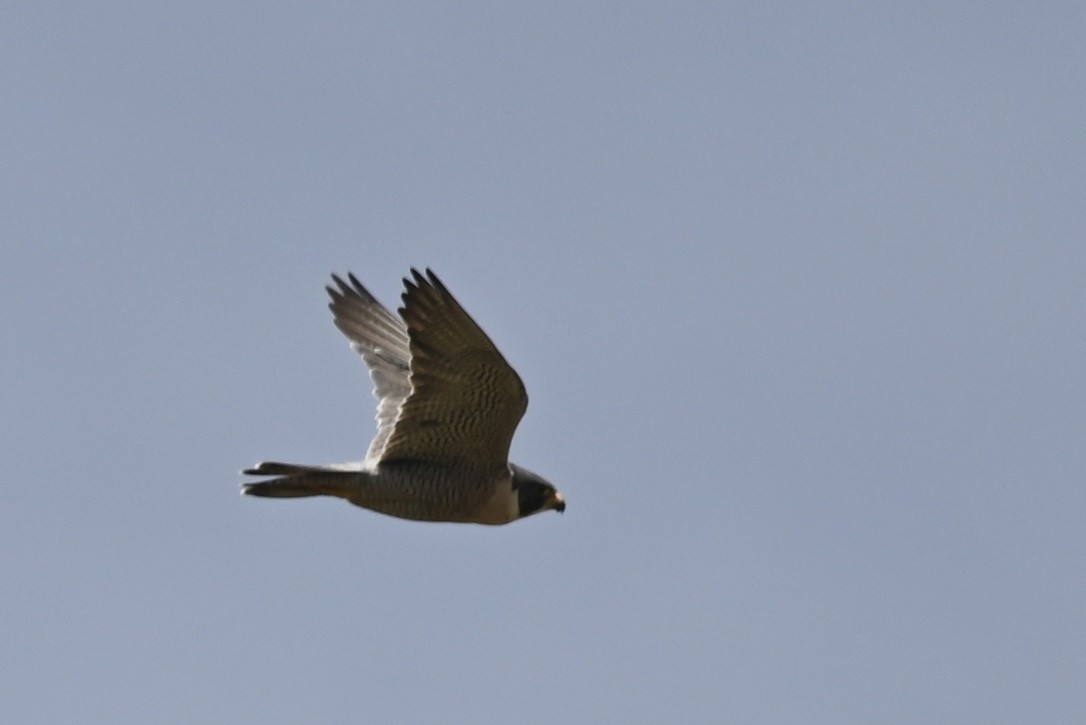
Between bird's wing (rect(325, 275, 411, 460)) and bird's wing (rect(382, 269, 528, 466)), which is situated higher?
bird's wing (rect(325, 275, 411, 460))

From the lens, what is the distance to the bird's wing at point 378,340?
16.5m

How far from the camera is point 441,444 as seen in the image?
48.4 ft

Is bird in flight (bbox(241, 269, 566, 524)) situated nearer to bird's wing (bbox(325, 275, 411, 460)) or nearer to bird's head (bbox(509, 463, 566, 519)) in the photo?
bird's head (bbox(509, 463, 566, 519))

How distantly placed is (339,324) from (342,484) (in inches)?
129

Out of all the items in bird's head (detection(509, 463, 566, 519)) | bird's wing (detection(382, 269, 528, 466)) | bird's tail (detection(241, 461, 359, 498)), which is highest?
bird's wing (detection(382, 269, 528, 466))

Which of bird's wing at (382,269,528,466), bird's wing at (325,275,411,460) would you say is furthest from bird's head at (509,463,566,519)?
bird's wing at (325,275,411,460)

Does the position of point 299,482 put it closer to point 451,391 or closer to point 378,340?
point 451,391

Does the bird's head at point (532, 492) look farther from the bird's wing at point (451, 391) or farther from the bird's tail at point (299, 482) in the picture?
the bird's tail at point (299, 482)

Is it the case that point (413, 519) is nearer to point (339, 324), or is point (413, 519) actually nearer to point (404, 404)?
point (404, 404)

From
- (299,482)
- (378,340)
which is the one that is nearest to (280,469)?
(299,482)

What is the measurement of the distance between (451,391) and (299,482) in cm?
143

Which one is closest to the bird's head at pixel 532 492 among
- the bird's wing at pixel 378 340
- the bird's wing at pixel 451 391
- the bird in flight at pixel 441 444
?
the bird in flight at pixel 441 444

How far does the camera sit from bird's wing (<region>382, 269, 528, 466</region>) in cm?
1420

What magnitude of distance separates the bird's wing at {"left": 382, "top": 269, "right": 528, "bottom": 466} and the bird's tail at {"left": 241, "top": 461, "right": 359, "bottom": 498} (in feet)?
1.37
